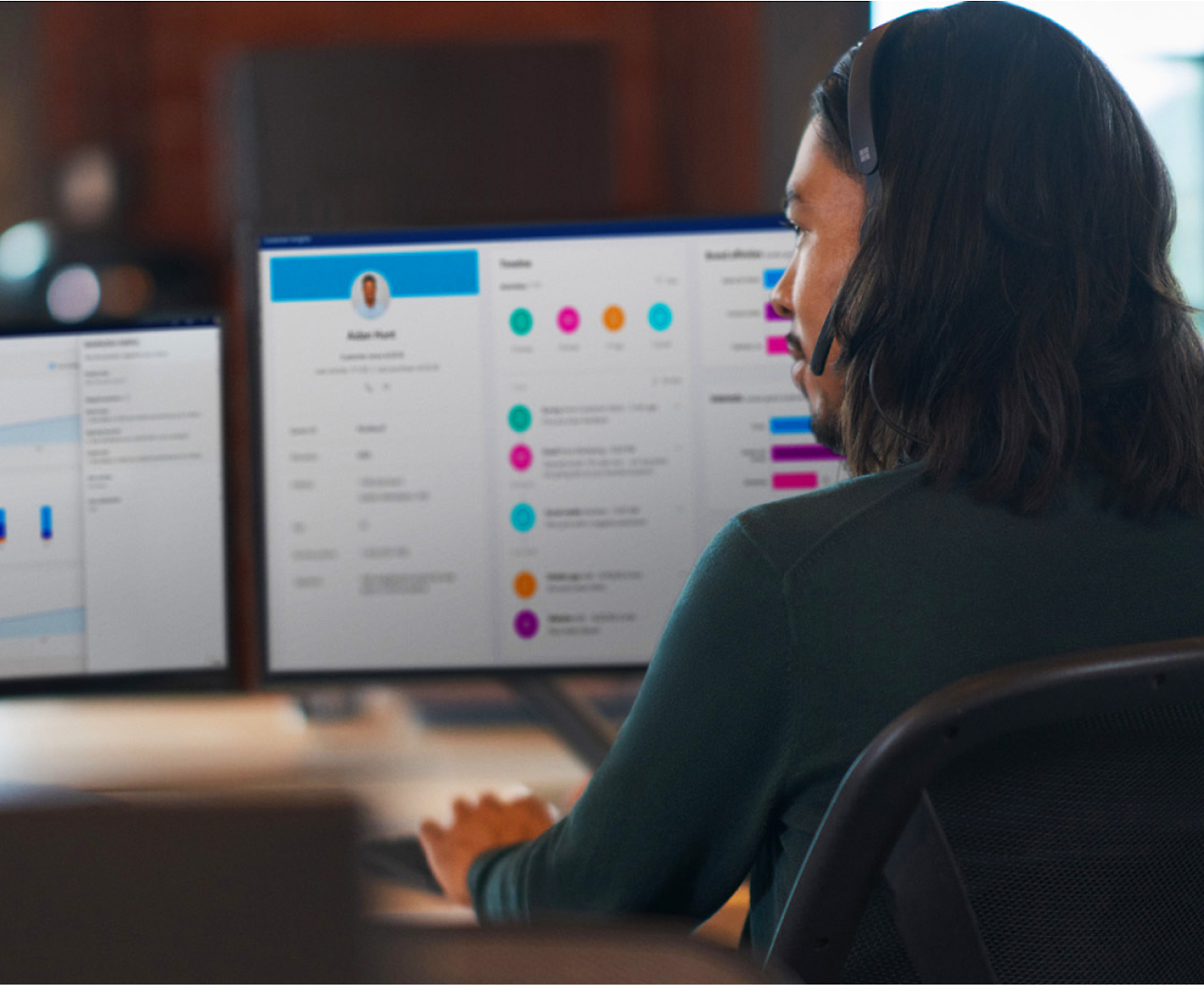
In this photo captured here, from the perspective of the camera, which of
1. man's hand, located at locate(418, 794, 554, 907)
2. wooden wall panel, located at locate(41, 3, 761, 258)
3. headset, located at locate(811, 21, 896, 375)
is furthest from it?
wooden wall panel, located at locate(41, 3, 761, 258)

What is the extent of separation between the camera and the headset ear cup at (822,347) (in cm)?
75

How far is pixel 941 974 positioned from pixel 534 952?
31 centimetres

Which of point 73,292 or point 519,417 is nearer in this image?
point 519,417

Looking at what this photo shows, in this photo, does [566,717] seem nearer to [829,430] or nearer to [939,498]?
[829,430]

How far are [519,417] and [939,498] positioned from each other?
553mm

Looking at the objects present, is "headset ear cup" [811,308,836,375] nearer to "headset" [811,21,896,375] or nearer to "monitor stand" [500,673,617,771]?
"headset" [811,21,896,375]

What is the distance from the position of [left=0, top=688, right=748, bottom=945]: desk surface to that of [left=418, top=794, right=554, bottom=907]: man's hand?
3cm

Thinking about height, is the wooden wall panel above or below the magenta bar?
above

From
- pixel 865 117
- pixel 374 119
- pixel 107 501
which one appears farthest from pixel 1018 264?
pixel 374 119

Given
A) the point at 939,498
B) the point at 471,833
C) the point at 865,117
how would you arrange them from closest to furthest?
1. the point at 939,498
2. the point at 865,117
3. the point at 471,833

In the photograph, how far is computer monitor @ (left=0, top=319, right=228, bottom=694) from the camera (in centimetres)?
106

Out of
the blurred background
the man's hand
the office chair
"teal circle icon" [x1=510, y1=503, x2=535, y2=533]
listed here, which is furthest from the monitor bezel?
the blurred background

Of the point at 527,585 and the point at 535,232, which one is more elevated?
the point at 535,232

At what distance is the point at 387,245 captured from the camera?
3.52 feet
